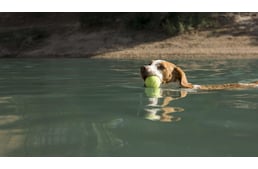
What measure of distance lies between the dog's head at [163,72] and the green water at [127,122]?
0.17 meters

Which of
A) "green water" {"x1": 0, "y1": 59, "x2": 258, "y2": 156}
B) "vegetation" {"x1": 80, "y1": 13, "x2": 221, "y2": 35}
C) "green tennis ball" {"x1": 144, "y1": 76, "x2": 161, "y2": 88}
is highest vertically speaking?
"vegetation" {"x1": 80, "y1": 13, "x2": 221, "y2": 35}

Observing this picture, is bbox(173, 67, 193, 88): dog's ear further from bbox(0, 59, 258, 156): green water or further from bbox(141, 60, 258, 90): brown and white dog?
bbox(0, 59, 258, 156): green water

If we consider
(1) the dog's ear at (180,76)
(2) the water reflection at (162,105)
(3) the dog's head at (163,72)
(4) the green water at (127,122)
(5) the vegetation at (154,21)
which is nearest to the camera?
(4) the green water at (127,122)

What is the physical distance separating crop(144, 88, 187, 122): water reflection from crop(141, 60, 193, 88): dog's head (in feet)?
0.59

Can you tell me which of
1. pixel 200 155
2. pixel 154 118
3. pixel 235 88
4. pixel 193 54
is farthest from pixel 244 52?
pixel 200 155

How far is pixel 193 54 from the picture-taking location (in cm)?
1789

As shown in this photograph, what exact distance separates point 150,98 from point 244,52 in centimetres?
1256

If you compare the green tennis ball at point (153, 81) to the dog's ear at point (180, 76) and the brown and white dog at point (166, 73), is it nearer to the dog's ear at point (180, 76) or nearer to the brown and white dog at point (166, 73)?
the brown and white dog at point (166, 73)

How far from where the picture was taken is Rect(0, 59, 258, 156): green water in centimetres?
321

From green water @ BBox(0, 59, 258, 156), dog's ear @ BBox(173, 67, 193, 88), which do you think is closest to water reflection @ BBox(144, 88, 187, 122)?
green water @ BBox(0, 59, 258, 156)

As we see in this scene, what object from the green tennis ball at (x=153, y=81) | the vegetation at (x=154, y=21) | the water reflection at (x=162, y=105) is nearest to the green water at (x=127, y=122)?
the water reflection at (x=162, y=105)

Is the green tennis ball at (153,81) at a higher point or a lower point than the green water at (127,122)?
higher

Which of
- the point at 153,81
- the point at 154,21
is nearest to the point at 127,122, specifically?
the point at 153,81

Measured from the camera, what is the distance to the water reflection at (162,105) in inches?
170
